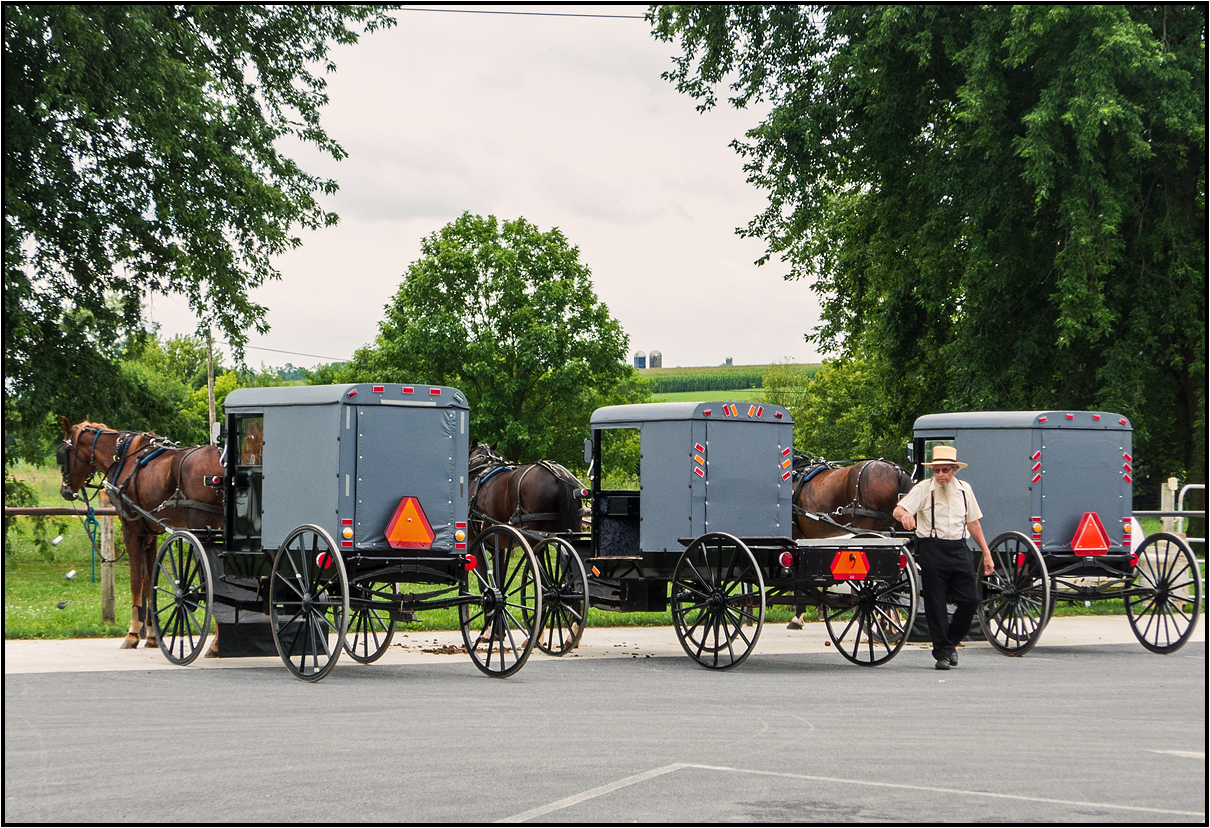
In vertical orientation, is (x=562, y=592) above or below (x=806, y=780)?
above

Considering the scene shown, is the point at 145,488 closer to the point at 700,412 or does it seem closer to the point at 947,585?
the point at 700,412

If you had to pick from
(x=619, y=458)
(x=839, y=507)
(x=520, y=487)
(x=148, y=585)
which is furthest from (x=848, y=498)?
(x=148, y=585)

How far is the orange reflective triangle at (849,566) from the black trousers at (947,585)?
1.93 ft

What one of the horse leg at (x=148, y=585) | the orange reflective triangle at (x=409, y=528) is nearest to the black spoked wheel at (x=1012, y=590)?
the orange reflective triangle at (x=409, y=528)

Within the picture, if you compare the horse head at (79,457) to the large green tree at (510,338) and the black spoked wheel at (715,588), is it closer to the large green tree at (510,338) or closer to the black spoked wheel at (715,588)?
the black spoked wheel at (715,588)

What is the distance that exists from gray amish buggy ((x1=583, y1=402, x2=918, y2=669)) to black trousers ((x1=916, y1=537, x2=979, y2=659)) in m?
0.22

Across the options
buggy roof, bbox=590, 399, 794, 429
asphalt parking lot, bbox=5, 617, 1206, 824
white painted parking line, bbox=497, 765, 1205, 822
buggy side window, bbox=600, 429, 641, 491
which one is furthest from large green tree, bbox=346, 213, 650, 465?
white painted parking line, bbox=497, 765, 1205, 822

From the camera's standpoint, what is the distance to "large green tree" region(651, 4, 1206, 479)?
21266mm

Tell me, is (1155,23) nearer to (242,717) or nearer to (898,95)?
(898,95)

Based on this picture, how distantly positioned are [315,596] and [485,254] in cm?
4372

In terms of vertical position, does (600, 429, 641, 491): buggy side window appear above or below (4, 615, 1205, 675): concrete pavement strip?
above

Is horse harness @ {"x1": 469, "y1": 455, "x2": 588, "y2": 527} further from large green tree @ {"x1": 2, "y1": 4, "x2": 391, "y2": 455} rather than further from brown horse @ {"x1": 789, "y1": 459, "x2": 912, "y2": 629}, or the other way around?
large green tree @ {"x1": 2, "y1": 4, "x2": 391, "y2": 455}

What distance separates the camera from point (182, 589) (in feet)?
40.3

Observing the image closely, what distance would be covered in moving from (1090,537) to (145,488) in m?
9.64
